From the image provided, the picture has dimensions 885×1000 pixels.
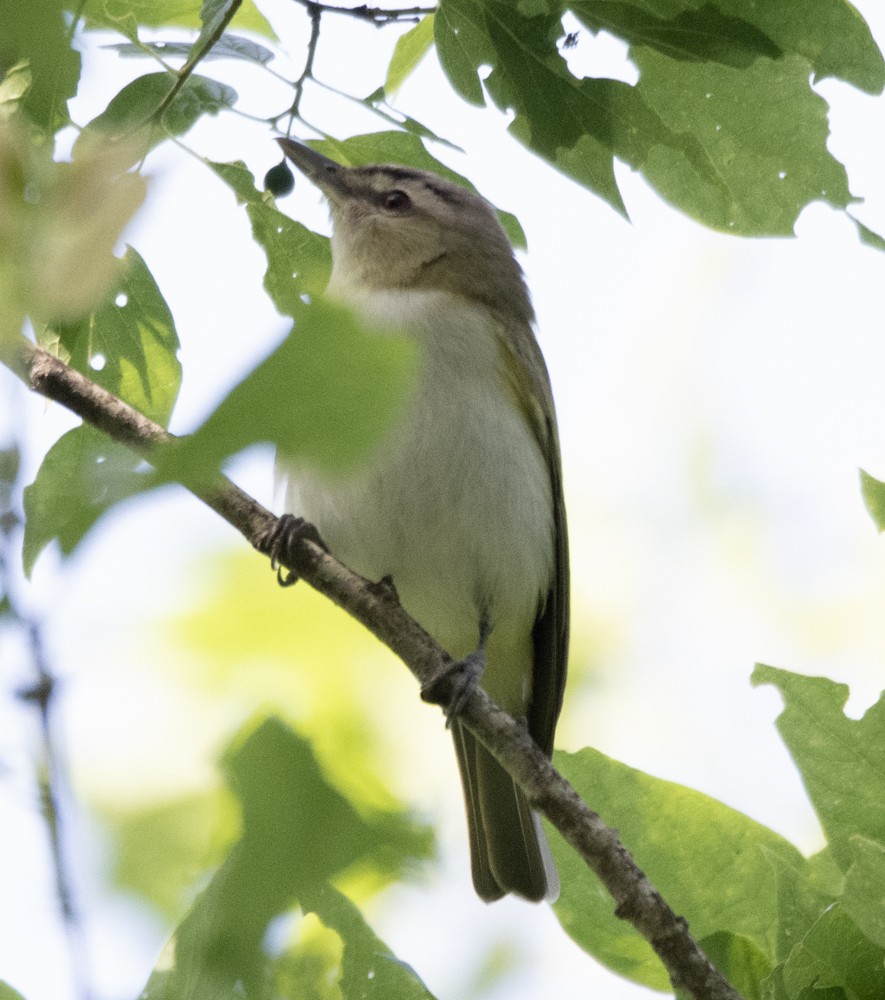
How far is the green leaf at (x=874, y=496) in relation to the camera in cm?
253

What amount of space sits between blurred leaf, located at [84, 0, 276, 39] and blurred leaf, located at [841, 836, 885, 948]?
7.19ft

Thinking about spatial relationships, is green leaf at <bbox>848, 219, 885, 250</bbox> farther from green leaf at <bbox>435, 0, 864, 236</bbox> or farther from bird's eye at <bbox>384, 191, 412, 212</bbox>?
bird's eye at <bbox>384, 191, 412, 212</bbox>

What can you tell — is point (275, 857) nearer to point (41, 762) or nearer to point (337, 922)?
point (41, 762)

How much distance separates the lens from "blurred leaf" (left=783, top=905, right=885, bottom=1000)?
7.72 feet

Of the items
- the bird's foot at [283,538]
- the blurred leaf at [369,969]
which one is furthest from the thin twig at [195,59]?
the blurred leaf at [369,969]

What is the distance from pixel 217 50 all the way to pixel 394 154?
537 millimetres

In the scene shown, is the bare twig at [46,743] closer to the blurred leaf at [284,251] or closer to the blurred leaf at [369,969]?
the blurred leaf at [369,969]

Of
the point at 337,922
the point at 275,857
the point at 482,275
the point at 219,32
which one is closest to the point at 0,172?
the point at 275,857

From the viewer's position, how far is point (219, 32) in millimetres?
2650


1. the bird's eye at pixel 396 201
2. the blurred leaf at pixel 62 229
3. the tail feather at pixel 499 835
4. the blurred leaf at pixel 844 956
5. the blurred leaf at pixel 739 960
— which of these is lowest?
the blurred leaf at pixel 844 956

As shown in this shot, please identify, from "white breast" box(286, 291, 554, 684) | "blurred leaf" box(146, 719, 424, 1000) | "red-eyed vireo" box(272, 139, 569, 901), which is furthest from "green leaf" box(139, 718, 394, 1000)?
"white breast" box(286, 291, 554, 684)

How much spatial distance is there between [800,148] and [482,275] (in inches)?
118

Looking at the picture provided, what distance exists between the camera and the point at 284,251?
3.38 m

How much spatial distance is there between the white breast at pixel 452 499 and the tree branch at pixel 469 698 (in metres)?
1.20
